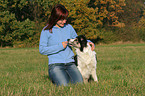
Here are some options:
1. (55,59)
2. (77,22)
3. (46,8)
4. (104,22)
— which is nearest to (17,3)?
(46,8)

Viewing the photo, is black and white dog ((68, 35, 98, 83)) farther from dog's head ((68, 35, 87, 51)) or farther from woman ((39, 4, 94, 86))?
woman ((39, 4, 94, 86))

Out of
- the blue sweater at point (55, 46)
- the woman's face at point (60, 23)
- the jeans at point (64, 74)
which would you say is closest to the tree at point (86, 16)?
the woman's face at point (60, 23)

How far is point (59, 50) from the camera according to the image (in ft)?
19.0

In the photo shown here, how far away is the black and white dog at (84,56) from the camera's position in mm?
5645

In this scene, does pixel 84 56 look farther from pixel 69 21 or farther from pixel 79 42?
pixel 69 21

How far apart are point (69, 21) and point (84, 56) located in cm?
3295

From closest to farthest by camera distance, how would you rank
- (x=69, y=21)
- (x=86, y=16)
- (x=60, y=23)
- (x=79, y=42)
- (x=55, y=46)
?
(x=79, y=42) → (x=55, y=46) → (x=60, y=23) → (x=86, y=16) → (x=69, y=21)

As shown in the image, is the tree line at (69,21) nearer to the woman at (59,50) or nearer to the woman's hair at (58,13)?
the woman at (59,50)

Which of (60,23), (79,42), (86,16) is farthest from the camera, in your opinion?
(86,16)

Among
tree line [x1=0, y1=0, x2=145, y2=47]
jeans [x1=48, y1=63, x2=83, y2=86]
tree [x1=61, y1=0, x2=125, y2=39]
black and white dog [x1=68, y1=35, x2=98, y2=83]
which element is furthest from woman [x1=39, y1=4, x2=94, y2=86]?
tree [x1=61, y1=0, x2=125, y2=39]

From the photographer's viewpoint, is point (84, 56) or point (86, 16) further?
point (86, 16)

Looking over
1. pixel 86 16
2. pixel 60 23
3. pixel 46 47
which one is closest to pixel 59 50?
pixel 46 47

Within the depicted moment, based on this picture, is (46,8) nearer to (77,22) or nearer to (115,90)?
(77,22)

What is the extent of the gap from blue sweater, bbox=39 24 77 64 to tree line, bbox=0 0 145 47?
27.4 m
